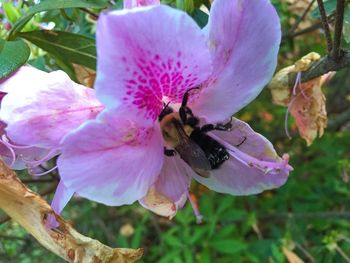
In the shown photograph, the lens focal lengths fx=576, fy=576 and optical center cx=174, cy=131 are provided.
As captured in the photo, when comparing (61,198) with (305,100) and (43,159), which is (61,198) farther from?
(305,100)

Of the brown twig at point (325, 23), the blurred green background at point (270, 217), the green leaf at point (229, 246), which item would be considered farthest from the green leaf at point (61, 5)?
the green leaf at point (229, 246)

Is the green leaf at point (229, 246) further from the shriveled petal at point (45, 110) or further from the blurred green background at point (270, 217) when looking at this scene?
the shriveled petal at point (45, 110)

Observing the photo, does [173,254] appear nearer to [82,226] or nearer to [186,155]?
[82,226]

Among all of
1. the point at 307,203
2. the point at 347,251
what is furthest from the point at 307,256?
the point at 307,203

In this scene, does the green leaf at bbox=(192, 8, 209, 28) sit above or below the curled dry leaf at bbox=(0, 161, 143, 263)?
above

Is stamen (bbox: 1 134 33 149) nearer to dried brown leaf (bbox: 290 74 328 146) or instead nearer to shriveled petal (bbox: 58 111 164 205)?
shriveled petal (bbox: 58 111 164 205)

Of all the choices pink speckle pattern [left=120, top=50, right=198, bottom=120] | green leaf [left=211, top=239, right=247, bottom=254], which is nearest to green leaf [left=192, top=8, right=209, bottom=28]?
pink speckle pattern [left=120, top=50, right=198, bottom=120]

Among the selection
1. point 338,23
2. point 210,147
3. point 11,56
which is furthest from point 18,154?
point 338,23
